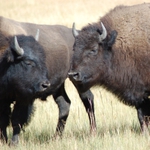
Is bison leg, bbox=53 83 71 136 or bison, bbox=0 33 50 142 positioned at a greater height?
bison, bbox=0 33 50 142

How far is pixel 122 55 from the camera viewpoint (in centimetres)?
830

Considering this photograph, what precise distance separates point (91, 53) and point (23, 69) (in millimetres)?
1085

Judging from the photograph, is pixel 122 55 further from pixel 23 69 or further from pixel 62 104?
pixel 62 104

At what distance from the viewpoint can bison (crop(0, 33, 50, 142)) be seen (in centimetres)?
779

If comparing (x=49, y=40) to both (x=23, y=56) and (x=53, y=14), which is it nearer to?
(x=23, y=56)

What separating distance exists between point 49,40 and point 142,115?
2484mm

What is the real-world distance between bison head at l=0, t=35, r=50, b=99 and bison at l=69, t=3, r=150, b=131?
0.61m

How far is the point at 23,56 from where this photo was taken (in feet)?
25.9

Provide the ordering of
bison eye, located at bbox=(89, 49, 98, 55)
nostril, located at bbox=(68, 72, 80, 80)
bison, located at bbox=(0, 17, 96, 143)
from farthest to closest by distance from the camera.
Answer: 1. bison, located at bbox=(0, 17, 96, 143)
2. bison eye, located at bbox=(89, 49, 98, 55)
3. nostril, located at bbox=(68, 72, 80, 80)

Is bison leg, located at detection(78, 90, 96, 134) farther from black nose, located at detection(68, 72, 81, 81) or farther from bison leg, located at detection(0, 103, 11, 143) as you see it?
bison leg, located at detection(0, 103, 11, 143)

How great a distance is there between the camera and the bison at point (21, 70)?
7.79 meters

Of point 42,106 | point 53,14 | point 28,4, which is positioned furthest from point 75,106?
point 28,4

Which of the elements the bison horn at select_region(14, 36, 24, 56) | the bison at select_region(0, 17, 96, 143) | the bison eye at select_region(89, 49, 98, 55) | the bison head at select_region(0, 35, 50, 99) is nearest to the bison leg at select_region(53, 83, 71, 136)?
the bison at select_region(0, 17, 96, 143)

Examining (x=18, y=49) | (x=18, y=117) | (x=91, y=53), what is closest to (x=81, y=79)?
(x=91, y=53)
